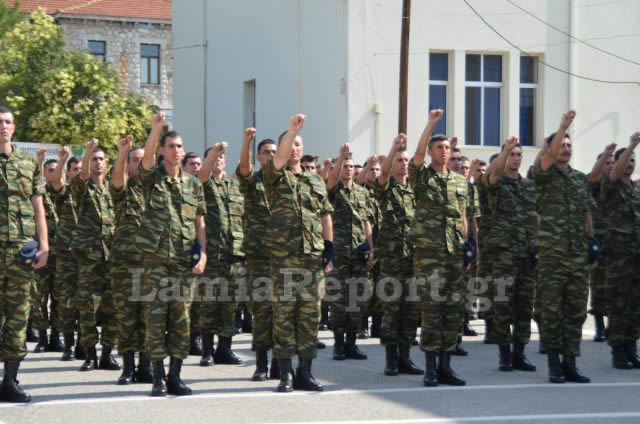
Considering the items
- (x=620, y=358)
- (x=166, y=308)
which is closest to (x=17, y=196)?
(x=166, y=308)

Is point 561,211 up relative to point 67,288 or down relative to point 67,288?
A: up

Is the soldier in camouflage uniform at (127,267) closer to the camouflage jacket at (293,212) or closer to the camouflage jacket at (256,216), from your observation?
the camouflage jacket at (256,216)

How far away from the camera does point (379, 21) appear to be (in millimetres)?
25250

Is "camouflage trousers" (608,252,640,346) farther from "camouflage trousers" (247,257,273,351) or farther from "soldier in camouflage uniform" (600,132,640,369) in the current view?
"camouflage trousers" (247,257,273,351)

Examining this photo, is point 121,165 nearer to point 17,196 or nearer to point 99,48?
point 17,196

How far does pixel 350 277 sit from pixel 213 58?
21.5m

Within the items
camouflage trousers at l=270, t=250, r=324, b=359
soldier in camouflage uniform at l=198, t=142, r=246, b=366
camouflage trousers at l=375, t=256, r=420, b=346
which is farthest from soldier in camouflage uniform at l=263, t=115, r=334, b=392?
soldier in camouflage uniform at l=198, t=142, r=246, b=366

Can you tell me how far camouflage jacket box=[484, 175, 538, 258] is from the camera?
11016mm

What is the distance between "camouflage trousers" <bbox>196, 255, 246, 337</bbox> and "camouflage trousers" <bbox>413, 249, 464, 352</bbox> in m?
2.30

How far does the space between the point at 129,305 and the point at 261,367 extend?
1.30 metres

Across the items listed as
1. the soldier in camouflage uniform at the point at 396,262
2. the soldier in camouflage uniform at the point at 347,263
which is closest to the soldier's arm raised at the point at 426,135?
the soldier in camouflage uniform at the point at 396,262

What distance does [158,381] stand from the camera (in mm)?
9344

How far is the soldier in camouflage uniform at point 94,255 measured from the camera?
10.9 m

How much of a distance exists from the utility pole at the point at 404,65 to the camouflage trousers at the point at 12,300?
1548 cm
